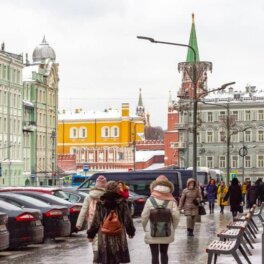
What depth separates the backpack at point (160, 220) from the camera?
43.3 feet

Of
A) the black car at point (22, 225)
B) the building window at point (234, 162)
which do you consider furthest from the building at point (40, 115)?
the black car at point (22, 225)

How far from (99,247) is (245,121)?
352 feet

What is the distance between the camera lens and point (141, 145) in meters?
157

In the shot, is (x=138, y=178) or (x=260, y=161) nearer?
(x=138, y=178)

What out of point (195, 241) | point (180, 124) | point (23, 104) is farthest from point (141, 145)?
point (195, 241)

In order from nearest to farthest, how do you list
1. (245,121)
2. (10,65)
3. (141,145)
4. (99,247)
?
(99,247)
(10,65)
(245,121)
(141,145)

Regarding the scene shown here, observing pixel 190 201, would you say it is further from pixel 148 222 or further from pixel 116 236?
pixel 116 236

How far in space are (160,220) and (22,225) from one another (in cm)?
746

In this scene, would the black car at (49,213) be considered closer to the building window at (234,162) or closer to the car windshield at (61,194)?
the car windshield at (61,194)

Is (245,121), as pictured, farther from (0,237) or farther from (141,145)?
(0,237)

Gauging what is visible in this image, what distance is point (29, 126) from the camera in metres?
98.5

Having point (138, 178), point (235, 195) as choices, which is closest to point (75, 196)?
point (235, 195)

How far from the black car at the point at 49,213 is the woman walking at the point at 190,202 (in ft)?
11.6

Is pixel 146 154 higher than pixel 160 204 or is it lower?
higher
